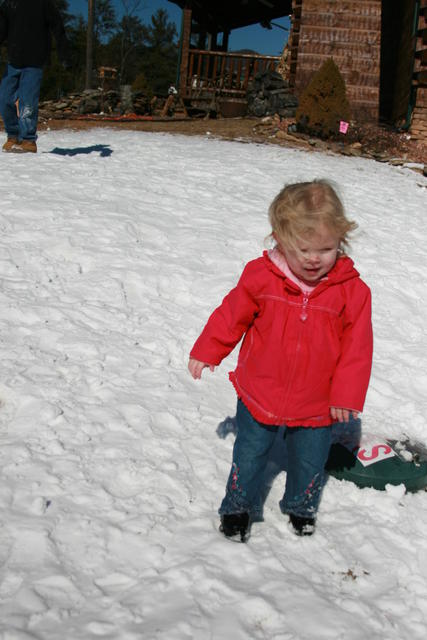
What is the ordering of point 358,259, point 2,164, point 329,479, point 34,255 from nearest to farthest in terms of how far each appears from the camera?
point 329,479 < point 34,255 < point 358,259 < point 2,164

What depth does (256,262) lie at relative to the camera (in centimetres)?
241

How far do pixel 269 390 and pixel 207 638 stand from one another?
919 mm

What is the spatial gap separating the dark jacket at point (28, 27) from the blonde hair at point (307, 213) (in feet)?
21.7

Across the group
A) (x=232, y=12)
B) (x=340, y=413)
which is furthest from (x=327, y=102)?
(x=232, y=12)

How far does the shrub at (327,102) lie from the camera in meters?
12.2

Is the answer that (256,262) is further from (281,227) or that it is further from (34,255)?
(34,255)

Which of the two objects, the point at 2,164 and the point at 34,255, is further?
the point at 2,164

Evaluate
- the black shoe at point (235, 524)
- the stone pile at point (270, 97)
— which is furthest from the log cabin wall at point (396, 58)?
the black shoe at point (235, 524)

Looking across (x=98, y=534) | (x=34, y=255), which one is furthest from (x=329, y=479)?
(x=34, y=255)

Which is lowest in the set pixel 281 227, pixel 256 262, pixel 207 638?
pixel 207 638

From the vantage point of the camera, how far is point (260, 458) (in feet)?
8.15

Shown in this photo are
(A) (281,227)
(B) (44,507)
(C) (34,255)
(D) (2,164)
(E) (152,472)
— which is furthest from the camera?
(D) (2,164)

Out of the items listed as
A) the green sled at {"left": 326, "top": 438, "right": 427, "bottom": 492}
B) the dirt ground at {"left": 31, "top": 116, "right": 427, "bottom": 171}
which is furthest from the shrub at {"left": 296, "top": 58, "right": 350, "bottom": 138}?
the green sled at {"left": 326, "top": 438, "right": 427, "bottom": 492}

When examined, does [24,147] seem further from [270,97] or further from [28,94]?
[270,97]
